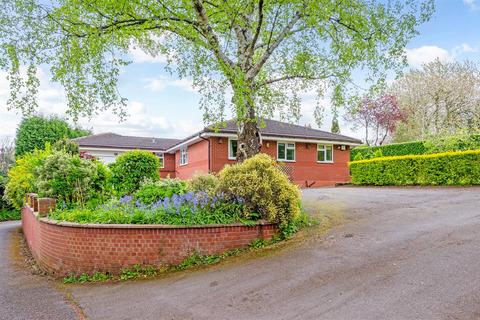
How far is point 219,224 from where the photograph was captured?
7086 millimetres

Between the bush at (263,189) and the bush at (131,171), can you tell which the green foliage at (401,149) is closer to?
the bush at (131,171)

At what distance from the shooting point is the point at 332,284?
5.14 meters

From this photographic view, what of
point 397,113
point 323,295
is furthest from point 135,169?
point 397,113

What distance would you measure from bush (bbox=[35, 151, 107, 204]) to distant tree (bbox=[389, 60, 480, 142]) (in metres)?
28.5

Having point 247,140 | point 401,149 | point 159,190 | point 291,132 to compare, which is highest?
point 291,132

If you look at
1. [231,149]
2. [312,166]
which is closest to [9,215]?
[231,149]

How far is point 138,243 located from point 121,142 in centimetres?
2651

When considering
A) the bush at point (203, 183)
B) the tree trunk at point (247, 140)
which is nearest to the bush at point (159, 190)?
the bush at point (203, 183)

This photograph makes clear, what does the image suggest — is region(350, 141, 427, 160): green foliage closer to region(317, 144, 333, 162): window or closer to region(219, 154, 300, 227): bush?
region(317, 144, 333, 162): window

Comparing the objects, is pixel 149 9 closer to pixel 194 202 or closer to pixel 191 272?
pixel 194 202

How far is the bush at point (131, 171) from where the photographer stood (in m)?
10.7

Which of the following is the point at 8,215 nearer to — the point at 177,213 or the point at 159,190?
the point at 159,190

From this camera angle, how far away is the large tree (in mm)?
9125

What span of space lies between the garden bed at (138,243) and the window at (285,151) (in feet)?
53.9
